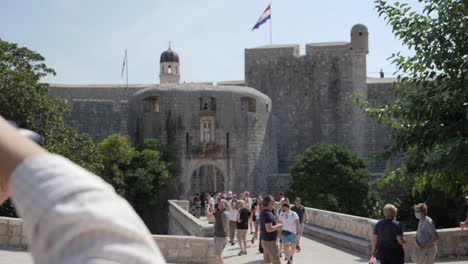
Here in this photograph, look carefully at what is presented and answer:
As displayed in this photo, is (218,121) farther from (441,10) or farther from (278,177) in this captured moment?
(441,10)

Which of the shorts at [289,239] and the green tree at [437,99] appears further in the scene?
the shorts at [289,239]

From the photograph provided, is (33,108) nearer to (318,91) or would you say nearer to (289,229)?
(289,229)

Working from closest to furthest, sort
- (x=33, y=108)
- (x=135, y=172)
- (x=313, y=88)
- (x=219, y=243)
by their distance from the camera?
1. (x=219, y=243)
2. (x=33, y=108)
3. (x=135, y=172)
4. (x=313, y=88)

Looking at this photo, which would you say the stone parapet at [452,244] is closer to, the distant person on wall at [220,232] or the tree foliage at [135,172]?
the distant person on wall at [220,232]

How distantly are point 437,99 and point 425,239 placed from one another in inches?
81.5

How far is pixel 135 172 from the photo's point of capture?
28.8m

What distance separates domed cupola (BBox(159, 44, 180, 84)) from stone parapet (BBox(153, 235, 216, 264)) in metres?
45.7

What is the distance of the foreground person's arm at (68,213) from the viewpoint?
66 centimetres

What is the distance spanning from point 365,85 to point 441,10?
3323 centimetres

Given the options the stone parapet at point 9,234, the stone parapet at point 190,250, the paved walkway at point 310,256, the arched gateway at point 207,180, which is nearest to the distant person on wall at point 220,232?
the stone parapet at point 190,250

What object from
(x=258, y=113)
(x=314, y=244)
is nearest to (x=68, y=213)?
(x=314, y=244)

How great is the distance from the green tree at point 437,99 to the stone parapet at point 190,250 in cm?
382

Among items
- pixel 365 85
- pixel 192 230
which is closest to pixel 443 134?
pixel 192 230

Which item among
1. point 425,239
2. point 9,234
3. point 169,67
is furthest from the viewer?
point 169,67
